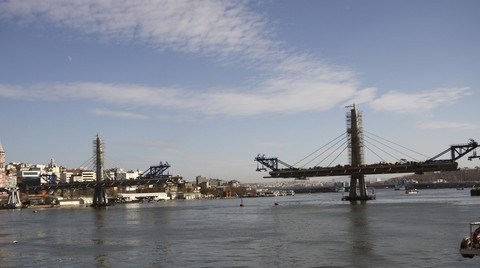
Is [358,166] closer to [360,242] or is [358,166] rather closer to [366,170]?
[366,170]

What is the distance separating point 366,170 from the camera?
148125 mm

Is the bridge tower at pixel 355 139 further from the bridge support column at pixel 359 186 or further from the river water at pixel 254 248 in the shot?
the river water at pixel 254 248

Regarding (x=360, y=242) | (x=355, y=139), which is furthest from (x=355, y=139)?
(x=360, y=242)

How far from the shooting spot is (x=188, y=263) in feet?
128

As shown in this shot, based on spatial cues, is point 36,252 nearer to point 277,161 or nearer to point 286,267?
point 286,267

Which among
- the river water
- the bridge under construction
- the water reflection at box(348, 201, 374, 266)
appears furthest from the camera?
the bridge under construction

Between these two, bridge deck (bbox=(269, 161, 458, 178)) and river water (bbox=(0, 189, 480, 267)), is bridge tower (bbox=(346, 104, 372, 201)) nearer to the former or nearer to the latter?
bridge deck (bbox=(269, 161, 458, 178))

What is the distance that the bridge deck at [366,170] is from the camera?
457 ft

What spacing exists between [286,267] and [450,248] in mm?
15605

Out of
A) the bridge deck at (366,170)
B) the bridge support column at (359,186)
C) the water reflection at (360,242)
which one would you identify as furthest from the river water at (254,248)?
the bridge support column at (359,186)

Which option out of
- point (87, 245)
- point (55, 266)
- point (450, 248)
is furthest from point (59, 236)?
point (450, 248)

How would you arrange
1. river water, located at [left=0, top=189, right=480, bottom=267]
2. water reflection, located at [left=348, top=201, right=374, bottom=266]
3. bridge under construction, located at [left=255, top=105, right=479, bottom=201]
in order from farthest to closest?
bridge under construction, located at [left=255, top=105, right=479, bottom=201]
water reflection, located at [left=348, top=201, right=374, bottom=266]
river water, located at [left=0, top=189, right=480, bottom=267]

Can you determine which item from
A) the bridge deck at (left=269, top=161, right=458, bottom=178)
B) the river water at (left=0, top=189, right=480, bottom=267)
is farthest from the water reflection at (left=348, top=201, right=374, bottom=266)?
the bridge deck at (left=269, top=161, right=458, bottom=178)

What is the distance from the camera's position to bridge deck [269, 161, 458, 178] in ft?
457
